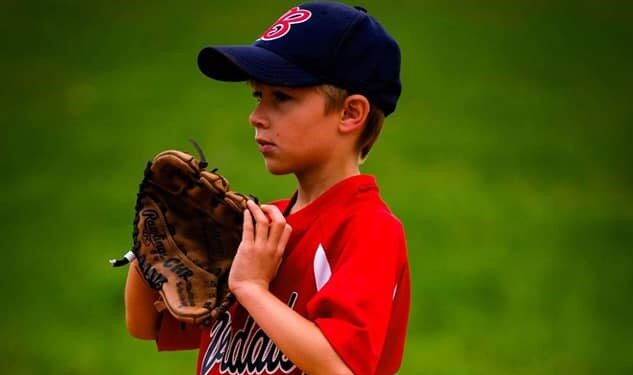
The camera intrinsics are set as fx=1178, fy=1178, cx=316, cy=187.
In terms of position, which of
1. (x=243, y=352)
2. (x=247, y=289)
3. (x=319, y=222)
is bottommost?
(x=243, y=352)

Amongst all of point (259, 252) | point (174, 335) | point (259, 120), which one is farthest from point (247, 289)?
point (174, 335)

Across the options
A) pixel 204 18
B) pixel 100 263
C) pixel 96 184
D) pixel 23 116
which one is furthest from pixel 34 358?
pixel 204 18

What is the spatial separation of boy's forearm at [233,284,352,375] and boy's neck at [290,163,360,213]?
282mm

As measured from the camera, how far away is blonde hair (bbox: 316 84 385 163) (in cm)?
203

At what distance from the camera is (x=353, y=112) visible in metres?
2.06

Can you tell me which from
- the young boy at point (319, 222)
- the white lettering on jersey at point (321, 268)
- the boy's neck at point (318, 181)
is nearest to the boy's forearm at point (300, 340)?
the young boy at point (319, 222)

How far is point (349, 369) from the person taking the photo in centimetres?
188

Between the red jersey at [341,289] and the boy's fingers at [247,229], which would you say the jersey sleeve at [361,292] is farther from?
the boy's fingers at [247,229]

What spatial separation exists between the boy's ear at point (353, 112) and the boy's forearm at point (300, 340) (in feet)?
1.15

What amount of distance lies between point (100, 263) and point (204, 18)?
3.06 m

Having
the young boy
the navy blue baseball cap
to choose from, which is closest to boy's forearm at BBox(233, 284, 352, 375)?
the young boy

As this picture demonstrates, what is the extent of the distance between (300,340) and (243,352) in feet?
0.77

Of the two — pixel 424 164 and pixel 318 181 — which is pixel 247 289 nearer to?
pixel 318 181

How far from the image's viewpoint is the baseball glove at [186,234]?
83.2 inches
